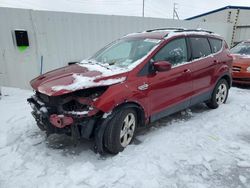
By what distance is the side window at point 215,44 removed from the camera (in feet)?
17.7

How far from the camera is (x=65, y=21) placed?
7258mm

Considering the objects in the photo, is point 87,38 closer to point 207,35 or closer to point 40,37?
point 40,37

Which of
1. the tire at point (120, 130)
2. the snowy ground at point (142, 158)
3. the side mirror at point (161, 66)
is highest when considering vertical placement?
the side mirror at point (161, 66)

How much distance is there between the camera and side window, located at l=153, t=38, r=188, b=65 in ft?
13.4

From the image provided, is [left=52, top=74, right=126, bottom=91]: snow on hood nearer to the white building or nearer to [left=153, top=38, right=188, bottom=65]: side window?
[left=153, top=38, right=188, bottom=65]: side window

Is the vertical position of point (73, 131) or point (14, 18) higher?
point (14, 18)

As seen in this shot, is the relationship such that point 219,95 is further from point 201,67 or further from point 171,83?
point 171,83

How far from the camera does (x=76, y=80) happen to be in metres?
3.29

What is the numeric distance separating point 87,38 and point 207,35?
387cm

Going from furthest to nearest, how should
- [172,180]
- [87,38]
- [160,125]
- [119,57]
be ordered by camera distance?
[87,38], [160,125], [119,57], [172,180]

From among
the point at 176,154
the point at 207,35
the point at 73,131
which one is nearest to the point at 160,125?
the point at 176,154

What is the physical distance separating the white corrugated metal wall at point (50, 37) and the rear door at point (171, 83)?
394 cm

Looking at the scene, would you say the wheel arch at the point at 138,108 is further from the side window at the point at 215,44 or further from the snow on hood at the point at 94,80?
the side window at the point at 215,44

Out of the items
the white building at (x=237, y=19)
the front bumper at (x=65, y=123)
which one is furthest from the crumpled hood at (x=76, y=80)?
the white building at (x=237, y=19)
